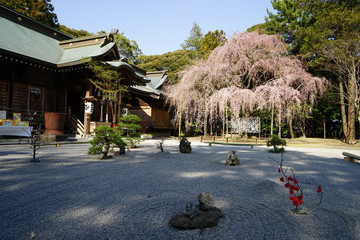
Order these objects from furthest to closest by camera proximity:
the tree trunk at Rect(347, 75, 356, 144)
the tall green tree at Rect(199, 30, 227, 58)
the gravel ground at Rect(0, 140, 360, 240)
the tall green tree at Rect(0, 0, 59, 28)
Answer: the tall green tree at Rect(199, 30, 227, 58) → the tall green tree at Rect(0, 0, 59, 28) → the tree trunk at Rect(347, 75, 356, 144) → the gravel ground at Rect(0, 140, 360, 240)

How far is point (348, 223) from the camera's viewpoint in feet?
6.96

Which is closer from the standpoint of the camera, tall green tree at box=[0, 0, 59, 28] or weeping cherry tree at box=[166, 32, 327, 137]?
weeping cherry tree at box=[166, 32, 327, 137]

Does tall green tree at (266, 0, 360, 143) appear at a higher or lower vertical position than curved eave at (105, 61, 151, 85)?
higher

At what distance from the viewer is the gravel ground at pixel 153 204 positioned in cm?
186

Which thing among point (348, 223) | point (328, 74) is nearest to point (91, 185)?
point (348, 223)

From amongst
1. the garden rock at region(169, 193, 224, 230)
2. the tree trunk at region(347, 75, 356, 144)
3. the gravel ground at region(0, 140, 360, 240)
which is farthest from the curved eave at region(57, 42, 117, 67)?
the tree trunk at region(347, 75, 356, 144)

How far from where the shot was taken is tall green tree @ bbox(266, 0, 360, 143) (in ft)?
39.3

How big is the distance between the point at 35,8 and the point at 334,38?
2591 centimetres

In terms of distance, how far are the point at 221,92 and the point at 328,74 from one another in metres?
8.02

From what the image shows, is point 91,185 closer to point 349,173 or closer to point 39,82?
point 349,173

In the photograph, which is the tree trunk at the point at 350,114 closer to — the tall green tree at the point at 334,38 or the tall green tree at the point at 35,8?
the tall green tree at the point at 334,38

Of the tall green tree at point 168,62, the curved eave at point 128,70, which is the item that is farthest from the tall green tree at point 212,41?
the curved eave at point 128,70

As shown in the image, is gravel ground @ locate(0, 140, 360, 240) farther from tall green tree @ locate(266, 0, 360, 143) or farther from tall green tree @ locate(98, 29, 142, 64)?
tall green tree @ locate(98, 29, 142, 64)

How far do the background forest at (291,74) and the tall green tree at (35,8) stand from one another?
16383 mm
